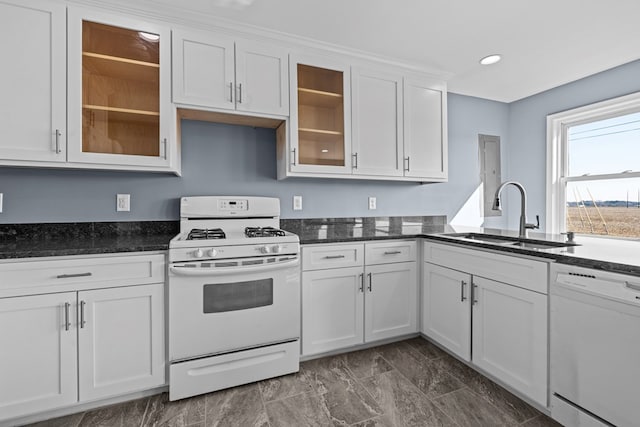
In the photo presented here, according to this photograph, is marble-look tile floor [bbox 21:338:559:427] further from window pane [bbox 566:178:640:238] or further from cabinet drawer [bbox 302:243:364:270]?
window pane [bbox 566:178:640:238]

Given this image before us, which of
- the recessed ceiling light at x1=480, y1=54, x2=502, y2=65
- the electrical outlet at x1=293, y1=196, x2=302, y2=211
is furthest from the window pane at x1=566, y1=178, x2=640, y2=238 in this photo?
the electrical outlet at x1=293, y1=196, x2=302, y2=211

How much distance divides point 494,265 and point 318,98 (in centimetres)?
171

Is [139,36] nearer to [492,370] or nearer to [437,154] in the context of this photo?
[437,154]

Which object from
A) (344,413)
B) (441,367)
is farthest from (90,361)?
(441,367)

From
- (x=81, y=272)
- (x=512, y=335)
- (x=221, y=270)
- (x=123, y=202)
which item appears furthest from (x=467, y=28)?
(x=81, y=272)

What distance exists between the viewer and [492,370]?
1812mm

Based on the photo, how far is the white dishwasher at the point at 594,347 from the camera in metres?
1.20

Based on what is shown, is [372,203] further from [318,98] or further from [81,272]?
[81,272]

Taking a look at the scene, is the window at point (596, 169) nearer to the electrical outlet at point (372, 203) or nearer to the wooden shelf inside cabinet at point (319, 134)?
the electrical outlet at point (372, 203)

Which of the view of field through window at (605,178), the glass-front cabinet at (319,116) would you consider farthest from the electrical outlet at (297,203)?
the view of field through window at (605,178)

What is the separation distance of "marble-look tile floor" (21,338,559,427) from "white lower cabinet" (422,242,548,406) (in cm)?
16

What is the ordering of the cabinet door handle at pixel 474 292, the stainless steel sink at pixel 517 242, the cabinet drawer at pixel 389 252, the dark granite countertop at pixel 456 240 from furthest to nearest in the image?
the cabinet drawer at pixel 389 252, the cabinet door handle at pixel 474 292, the stainless steel sink at pixel 517 242, the dark granite countertop at pixel 456 240

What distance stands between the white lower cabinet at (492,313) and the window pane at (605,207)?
190 centimetres

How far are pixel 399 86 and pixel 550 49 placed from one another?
1.16 metres
